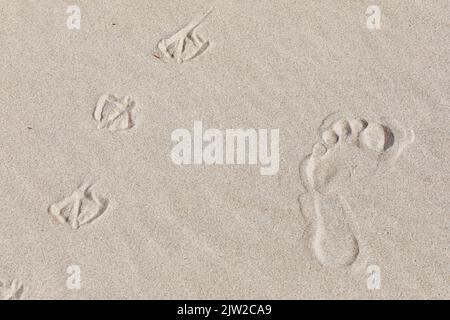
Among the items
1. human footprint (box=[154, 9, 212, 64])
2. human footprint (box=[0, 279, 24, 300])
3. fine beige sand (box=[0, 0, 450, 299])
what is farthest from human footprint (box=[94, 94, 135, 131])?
human footprint (box=[0, 279, 24, 300])

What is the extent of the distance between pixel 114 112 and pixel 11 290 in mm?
748

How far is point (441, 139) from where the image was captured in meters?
2.58

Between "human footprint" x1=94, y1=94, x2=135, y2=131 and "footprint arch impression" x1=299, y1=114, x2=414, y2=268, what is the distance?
2.26ft

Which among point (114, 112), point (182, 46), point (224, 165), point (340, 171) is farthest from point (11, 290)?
point (340, 171)

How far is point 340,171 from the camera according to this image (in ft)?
8.32

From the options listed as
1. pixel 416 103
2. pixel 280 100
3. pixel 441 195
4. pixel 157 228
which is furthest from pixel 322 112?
pixel 157 228

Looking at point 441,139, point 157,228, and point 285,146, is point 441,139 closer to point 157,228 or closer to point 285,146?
point 285,146

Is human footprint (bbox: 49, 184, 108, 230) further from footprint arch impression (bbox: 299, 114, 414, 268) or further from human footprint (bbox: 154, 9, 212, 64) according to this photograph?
footprint arch impression (bbox: 299, 114, 414, 268)

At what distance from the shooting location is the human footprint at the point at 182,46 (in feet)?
8.78

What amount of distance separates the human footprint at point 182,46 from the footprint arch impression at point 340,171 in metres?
0.57

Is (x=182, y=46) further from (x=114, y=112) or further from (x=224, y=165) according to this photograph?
(x=224, y=165)

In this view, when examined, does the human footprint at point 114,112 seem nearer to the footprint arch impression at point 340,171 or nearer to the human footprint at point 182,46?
the human footprint at point 182,46

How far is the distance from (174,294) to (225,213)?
0.34 metres

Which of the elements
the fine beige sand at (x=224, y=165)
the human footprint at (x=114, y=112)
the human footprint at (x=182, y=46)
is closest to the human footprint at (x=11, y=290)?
the fine beige sand at (x=224, y=165)
